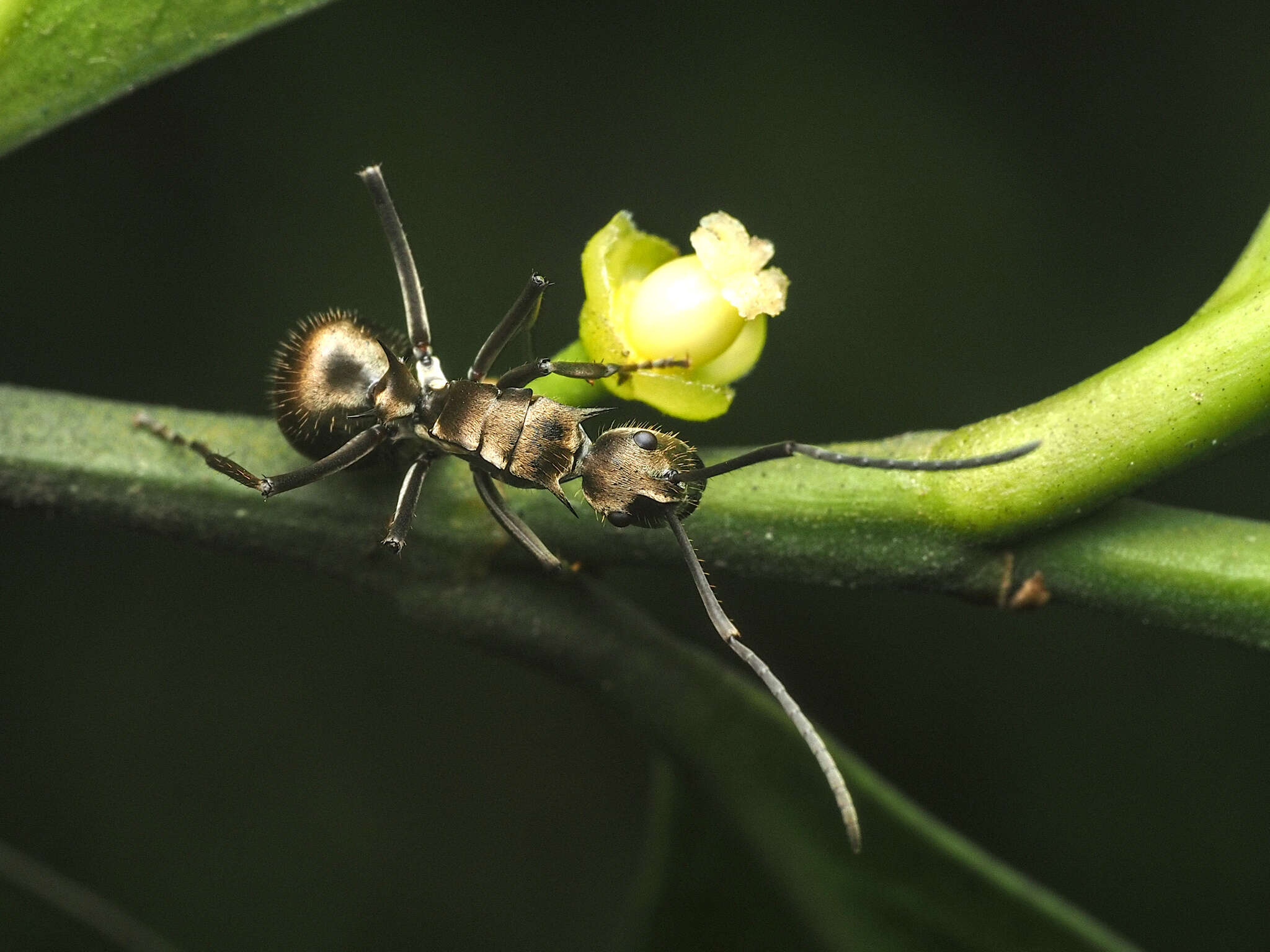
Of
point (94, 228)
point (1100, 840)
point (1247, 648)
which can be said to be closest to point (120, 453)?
point (94, 228)

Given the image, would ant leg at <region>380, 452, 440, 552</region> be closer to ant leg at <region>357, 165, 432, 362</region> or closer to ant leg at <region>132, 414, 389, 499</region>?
ant leg at <region>132, 414, 389, 499</region>

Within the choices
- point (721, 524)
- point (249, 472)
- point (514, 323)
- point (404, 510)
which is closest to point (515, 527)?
point (404, 510)

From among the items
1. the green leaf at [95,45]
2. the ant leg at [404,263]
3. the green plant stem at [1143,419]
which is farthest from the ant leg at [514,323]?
the green plant stem at [1143,419]

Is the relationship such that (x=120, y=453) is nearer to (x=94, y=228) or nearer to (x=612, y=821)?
(x=94, y=228)

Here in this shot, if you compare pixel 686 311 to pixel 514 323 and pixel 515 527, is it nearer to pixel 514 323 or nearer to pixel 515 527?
pixel 515 527

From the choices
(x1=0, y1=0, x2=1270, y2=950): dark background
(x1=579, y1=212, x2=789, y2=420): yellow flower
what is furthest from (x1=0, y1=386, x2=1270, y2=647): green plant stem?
(x1=0, y1=0, x2=1270, y2=950): dark background
